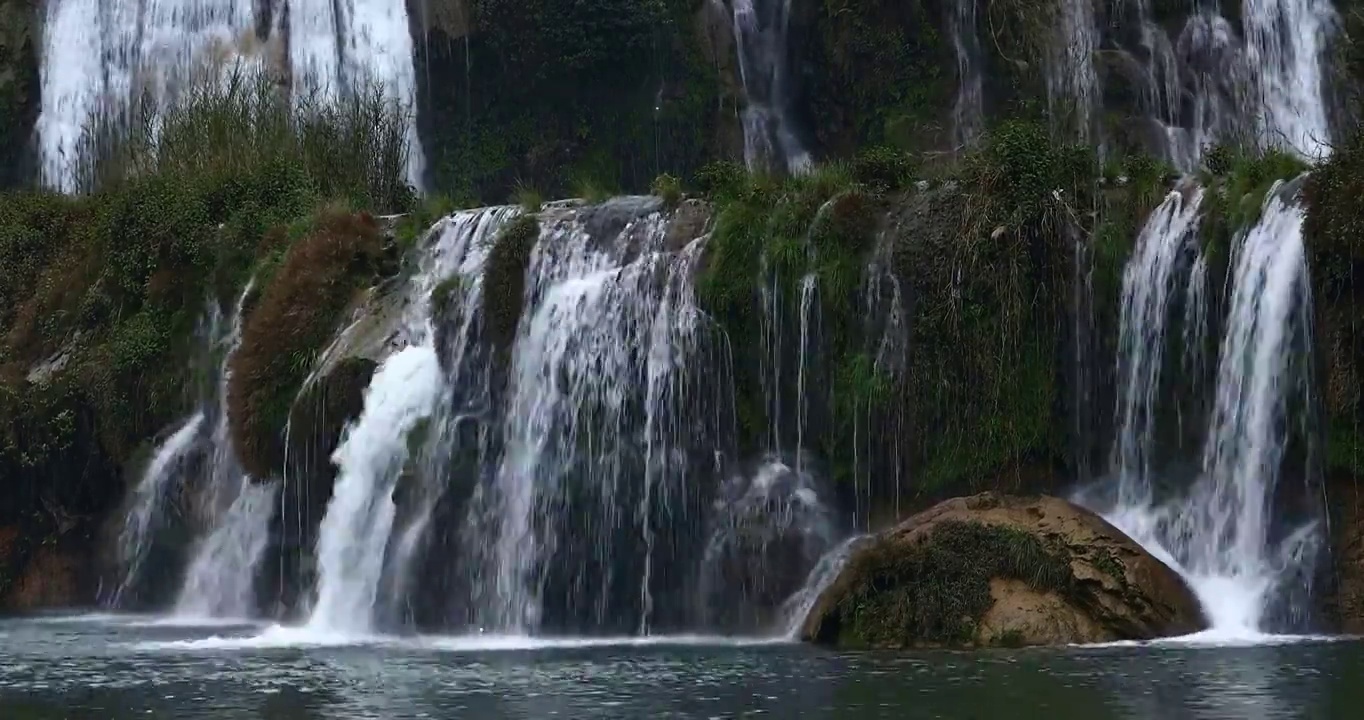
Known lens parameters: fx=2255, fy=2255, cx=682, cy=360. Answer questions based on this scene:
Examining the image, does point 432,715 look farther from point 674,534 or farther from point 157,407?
point 157,407

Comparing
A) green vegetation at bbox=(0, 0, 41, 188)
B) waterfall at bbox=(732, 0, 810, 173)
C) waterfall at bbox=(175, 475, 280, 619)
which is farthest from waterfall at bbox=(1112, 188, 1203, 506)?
green vegetation at bbox=(0, 0, 41, 188)

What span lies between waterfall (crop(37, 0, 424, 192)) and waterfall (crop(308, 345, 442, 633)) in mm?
18813

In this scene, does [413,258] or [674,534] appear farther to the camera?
[413,258]

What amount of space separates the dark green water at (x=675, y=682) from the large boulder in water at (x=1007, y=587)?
730 mm

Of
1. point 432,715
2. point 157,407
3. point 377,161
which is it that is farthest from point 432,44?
point 432,715

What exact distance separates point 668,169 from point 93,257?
578 inches

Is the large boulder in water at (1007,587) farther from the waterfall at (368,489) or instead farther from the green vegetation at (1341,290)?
the waterfall at (368,489)

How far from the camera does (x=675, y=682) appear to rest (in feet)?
71.2

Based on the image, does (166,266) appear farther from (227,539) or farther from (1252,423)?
(1252,423)

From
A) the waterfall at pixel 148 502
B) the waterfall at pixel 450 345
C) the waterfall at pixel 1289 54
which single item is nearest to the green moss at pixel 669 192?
the waterfall at pixel 450 345

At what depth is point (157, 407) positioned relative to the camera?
1369 inches

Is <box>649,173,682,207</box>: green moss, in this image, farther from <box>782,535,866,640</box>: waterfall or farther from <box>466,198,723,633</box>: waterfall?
<box>782,535,866,640</box>: waterfall

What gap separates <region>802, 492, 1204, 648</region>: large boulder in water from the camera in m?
24.0

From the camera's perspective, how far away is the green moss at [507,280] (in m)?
30.8
